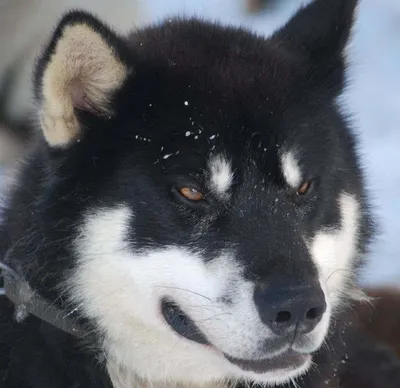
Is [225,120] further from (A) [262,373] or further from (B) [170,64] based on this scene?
(A) [262,373]

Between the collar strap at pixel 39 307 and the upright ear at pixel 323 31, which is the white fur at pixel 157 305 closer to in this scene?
the collar strap at pixel 39 307

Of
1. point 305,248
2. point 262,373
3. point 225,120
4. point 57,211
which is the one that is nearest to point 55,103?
Answer: point 57,211

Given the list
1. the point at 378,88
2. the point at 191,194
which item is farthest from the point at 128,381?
the point at 378,88

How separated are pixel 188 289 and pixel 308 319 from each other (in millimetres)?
270

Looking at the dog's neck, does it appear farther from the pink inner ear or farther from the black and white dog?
the pink inner ear

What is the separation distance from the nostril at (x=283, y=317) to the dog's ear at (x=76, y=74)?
62 cm

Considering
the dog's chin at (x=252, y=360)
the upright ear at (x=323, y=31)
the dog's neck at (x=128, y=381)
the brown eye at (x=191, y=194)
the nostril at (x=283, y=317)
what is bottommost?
the dog's neck at (x=128, y=381)

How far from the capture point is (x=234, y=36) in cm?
213

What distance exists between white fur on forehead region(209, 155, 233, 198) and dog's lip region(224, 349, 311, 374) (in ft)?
1.25

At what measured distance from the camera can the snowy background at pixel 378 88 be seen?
425cm

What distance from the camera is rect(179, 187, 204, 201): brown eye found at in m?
1.89

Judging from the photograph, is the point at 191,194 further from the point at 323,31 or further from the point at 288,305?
the point at 323,31

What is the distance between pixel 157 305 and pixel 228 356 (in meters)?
0.20

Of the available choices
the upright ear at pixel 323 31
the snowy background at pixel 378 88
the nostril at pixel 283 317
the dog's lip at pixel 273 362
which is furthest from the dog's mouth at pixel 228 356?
the snowy background at pixel 378 88
